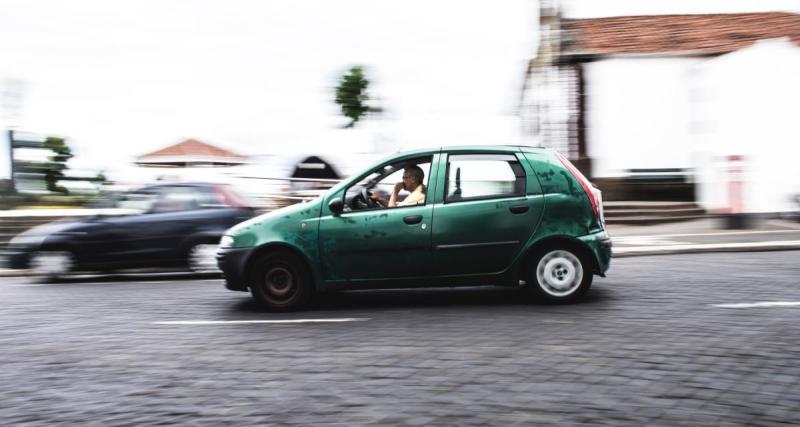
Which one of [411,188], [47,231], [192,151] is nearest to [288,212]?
[411,188]

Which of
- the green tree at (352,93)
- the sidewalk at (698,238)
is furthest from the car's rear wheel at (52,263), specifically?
the green tree at (352,93)

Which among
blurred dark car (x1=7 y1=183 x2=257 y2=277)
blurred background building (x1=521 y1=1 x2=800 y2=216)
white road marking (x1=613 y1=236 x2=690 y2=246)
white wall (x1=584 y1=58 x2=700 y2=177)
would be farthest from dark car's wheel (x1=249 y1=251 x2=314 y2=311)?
white wall (x1=584 y1=58 x2=700 y2=177)

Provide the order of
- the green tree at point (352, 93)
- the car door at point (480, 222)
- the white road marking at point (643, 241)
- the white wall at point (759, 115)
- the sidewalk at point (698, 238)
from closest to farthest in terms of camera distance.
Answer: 1. the car door at point (480, 222)
2. the sidewalk at point (698, 238)
3. the white road marking at point (643, 241)
4. the white wall at point (759, 115)
5. the green tree at point (352, 93)

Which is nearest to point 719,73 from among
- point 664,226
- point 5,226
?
point 664,226

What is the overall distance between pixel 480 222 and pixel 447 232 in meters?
0.32

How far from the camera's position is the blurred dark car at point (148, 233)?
1136 cm

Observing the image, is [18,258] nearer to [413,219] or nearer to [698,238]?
[413,219]

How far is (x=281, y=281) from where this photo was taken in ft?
24.7

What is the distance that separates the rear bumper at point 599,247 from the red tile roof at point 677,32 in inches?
656

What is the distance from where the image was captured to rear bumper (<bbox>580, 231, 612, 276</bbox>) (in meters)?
7.21

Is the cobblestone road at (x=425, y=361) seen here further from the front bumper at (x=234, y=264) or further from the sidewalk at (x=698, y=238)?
the sidewalk at (x=698, y=238)

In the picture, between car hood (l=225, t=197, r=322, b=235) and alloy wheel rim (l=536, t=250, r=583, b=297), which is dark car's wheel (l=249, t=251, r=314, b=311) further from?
alloy wheel rim (l=536, t=250, r=583, b=297)

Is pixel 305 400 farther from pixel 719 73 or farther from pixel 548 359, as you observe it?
pixel 719 73

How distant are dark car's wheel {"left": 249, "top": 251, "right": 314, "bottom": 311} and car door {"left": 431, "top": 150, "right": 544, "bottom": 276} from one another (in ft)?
4.22
